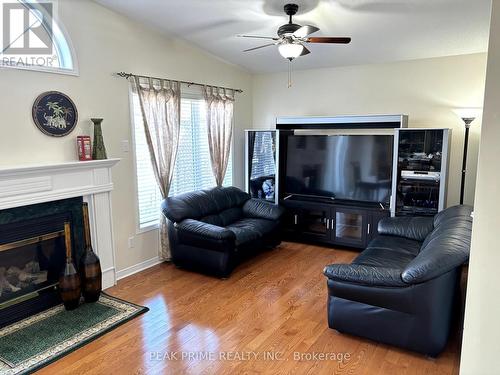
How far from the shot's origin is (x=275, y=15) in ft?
12.1

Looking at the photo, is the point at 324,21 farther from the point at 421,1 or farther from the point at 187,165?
the point at 187,165

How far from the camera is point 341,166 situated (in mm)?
5051

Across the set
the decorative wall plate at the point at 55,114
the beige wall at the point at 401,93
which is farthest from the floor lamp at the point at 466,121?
the decorative wall plate at the point at 55,114

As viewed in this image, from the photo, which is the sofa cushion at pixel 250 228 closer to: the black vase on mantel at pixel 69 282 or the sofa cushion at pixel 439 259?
the black vase on mantel at pixel 69 282

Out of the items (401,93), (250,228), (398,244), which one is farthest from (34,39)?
(401,93)

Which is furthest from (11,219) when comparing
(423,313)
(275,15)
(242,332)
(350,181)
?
(350,181)

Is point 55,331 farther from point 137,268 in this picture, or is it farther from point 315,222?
point 315,222

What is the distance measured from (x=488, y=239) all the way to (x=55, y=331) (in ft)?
10.3

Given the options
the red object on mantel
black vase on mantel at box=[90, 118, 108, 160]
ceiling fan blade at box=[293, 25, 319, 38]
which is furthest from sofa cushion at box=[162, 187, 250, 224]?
ceiling fan blade at box=[293, 25, 319, 38]

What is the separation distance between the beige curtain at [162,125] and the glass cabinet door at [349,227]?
231 cm

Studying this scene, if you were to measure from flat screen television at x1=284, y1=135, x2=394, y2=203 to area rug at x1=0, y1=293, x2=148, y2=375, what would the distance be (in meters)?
2.94

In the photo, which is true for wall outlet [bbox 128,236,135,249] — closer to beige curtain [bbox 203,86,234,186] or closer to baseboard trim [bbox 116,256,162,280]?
baseboard trim [bbox 116,256,162,280]

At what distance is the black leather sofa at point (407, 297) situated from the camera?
247 cm

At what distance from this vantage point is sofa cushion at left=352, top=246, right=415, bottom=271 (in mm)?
3248
